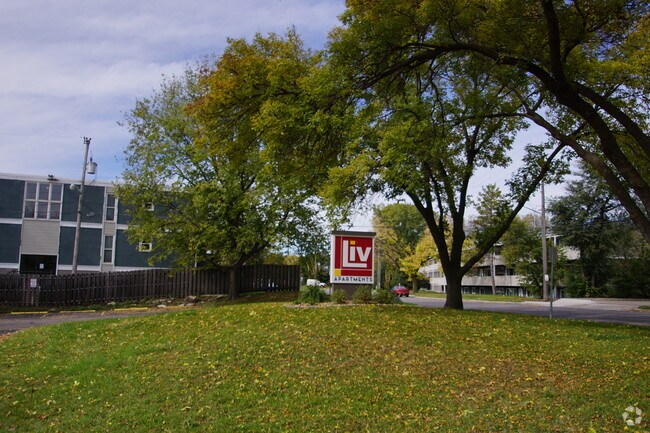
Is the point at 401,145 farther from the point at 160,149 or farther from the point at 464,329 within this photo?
the point at 160,149

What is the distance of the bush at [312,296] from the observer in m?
15.0

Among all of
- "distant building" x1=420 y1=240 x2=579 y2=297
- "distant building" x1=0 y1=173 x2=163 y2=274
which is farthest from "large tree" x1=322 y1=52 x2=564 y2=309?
"distant building" x1=420 y1=240 x2=579 y2=297

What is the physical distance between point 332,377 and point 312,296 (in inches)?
296

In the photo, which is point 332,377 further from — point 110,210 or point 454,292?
point 110,210

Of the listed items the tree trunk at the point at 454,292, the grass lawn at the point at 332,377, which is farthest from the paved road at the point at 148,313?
the grass lawn at the point at 332,377

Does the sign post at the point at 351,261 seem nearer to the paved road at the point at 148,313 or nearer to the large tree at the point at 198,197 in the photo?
the large tree at the point at 198,197

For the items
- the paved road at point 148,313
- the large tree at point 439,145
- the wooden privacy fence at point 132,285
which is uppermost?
the large tree at point 439,145

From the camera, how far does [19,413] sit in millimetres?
7348

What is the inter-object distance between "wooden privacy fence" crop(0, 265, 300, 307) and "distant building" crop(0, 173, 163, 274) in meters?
7.45

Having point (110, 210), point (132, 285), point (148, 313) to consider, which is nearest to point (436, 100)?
point (148, 313)

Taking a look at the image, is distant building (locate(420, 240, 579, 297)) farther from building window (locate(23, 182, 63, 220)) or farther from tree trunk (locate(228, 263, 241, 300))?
building window (locate(23, 182, 63, 220))

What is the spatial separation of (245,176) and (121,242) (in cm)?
1586

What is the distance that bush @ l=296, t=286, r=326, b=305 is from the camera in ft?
49.1

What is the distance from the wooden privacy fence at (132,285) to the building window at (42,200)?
8.46m
